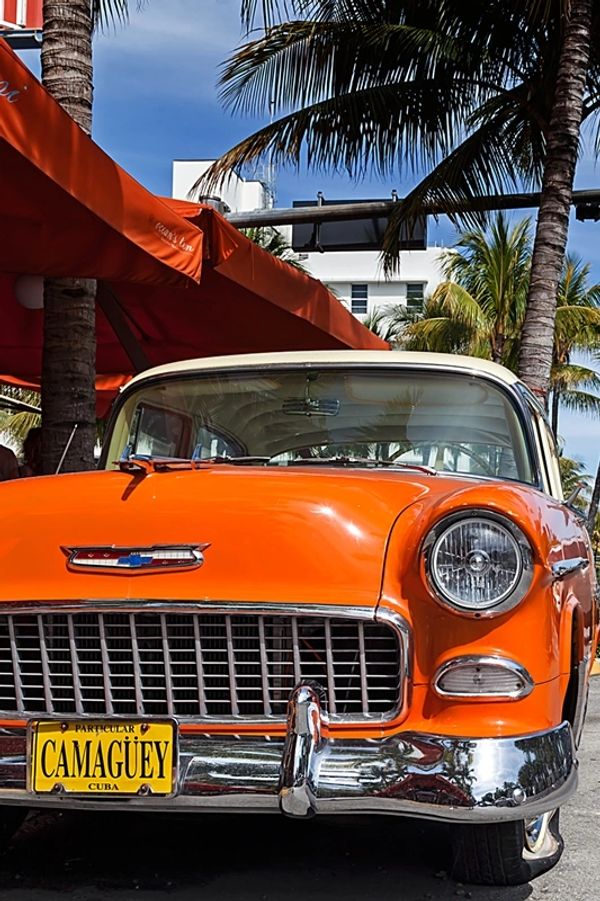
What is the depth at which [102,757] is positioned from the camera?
3.04 m

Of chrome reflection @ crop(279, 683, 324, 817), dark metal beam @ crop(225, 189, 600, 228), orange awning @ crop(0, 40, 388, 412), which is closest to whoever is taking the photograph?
chrome reflection @ crop(279, 683, 324, 817)

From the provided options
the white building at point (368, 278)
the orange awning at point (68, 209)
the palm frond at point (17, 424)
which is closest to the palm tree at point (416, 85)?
the orange awning at point (68, 209)

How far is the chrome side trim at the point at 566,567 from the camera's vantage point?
321 cm

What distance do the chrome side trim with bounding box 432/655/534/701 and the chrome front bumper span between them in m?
0.11

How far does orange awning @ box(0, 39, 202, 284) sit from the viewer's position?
4391 millimetres

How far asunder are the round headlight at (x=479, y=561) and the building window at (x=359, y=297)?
146 feet

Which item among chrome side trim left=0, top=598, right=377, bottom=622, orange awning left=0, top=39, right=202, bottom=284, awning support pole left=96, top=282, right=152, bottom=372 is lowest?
chrome side trim left=0, top=598, right=377, bottom=622

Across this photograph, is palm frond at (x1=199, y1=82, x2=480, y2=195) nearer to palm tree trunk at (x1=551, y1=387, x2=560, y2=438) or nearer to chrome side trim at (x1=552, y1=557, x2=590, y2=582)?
chrome side trim at (x1=552, y1=557, x2=590, y2=582)

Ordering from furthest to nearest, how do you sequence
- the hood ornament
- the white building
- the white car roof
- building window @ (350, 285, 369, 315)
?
building window @ (350, 285, 369, 315)
the white building
the white car roof
the hood ornament

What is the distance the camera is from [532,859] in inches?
143

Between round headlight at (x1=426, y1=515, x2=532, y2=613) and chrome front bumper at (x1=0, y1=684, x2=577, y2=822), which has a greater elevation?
round headlight at (x1=426, y1=515, x2=532, y2=613)

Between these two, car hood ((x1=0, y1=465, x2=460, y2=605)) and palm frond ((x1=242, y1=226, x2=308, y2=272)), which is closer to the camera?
car hood ((x1=0, y1=465, x2=460, y2=605))

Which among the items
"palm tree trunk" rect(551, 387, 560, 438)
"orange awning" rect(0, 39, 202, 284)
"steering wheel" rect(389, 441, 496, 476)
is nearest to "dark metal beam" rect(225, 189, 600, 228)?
"orange awning" rect(0, 39, 202, 284)

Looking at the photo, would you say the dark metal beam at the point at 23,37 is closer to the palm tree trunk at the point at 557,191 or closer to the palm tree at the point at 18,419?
the palm tree trunk at the point at 557,191
